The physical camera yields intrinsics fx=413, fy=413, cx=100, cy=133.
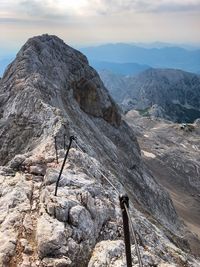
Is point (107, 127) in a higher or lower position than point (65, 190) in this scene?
lower

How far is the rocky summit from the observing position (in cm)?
2272

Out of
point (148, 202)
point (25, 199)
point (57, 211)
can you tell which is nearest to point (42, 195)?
point (25, 199)

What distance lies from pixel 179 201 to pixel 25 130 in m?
73.0

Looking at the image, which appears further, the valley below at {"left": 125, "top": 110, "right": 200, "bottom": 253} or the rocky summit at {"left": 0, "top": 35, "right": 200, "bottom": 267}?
the valley below at {"left": 125, "top": 110, "right": 200, "bottom": 253}

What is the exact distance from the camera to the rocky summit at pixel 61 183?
22719 mm

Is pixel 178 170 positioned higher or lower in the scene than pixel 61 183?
lower

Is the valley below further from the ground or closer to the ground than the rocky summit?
closer to the ground

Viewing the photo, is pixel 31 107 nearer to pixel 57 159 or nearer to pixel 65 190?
pixel 57 159

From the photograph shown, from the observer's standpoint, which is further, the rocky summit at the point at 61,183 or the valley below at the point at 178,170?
the valley below at the point at 178,170

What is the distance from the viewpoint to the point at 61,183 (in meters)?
28.7

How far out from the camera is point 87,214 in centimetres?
2548

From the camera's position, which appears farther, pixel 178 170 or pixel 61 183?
pixel 178 170

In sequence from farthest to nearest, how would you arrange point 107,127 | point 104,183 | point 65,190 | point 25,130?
point 107,127
point 25,130
point 104,183
point 65,190

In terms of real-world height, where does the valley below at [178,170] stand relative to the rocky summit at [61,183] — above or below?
below
